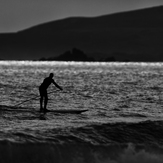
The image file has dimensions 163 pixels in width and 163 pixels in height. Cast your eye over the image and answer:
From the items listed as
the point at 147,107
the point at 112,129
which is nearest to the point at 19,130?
the point at 112,129

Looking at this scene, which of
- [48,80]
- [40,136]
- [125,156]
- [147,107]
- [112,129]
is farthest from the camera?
[147,107]

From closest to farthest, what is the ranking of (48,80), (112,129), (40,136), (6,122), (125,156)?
(125,156)
(40,136)
(112,129)
(6,122)
(48,80)

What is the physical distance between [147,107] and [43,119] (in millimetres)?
10502

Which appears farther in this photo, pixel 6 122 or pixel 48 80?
pixel 48 80

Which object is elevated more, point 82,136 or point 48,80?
point 48,80

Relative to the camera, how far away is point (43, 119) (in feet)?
79.0

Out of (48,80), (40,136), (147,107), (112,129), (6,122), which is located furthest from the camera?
(147,107)

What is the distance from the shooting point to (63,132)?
65.9ft

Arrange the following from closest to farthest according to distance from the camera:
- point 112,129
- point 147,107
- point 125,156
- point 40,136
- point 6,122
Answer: point 125,156 → point 40,136 → point 112,129 → point 6,122 → point 147,107

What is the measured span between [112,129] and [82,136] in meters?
2.01

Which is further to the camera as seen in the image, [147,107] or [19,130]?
[147,107]

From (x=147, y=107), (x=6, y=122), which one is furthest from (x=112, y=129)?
(x=147, y=107)

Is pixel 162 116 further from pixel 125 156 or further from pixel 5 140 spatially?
pixel 5 140

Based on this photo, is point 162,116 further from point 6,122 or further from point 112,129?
point 6,122
